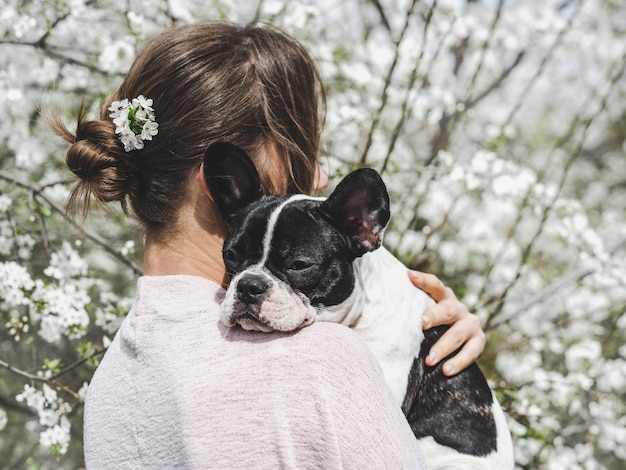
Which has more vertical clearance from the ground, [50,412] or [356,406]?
[356,406]

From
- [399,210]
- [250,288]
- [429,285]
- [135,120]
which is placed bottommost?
[399,210]

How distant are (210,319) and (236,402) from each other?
1.13 ft

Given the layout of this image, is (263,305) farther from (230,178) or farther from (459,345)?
(459,345)

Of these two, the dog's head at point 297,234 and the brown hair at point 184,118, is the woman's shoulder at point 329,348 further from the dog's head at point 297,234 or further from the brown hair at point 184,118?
the brown hair at point 184,118

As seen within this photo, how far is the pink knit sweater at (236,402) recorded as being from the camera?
1.56 m

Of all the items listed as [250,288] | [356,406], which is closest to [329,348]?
[356,406]

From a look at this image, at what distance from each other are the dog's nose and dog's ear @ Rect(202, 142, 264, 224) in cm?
37

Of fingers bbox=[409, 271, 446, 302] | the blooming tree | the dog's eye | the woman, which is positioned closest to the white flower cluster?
the blooming tree

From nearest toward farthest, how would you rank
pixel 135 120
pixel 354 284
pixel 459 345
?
pixel 135 120, pixel 354 284, pixel 459 345

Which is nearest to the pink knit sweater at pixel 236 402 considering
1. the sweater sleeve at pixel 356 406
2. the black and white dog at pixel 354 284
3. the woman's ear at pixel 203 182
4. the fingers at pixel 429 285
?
the sweater sleeve at pixel 356 406

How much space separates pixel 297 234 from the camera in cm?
214

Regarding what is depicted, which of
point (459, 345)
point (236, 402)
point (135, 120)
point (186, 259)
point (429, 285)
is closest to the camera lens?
point (236, 402)

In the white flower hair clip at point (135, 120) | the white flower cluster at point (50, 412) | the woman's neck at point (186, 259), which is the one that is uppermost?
the white flower hair clip at point (135, 120)

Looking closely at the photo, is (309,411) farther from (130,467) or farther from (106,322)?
(106,322)
